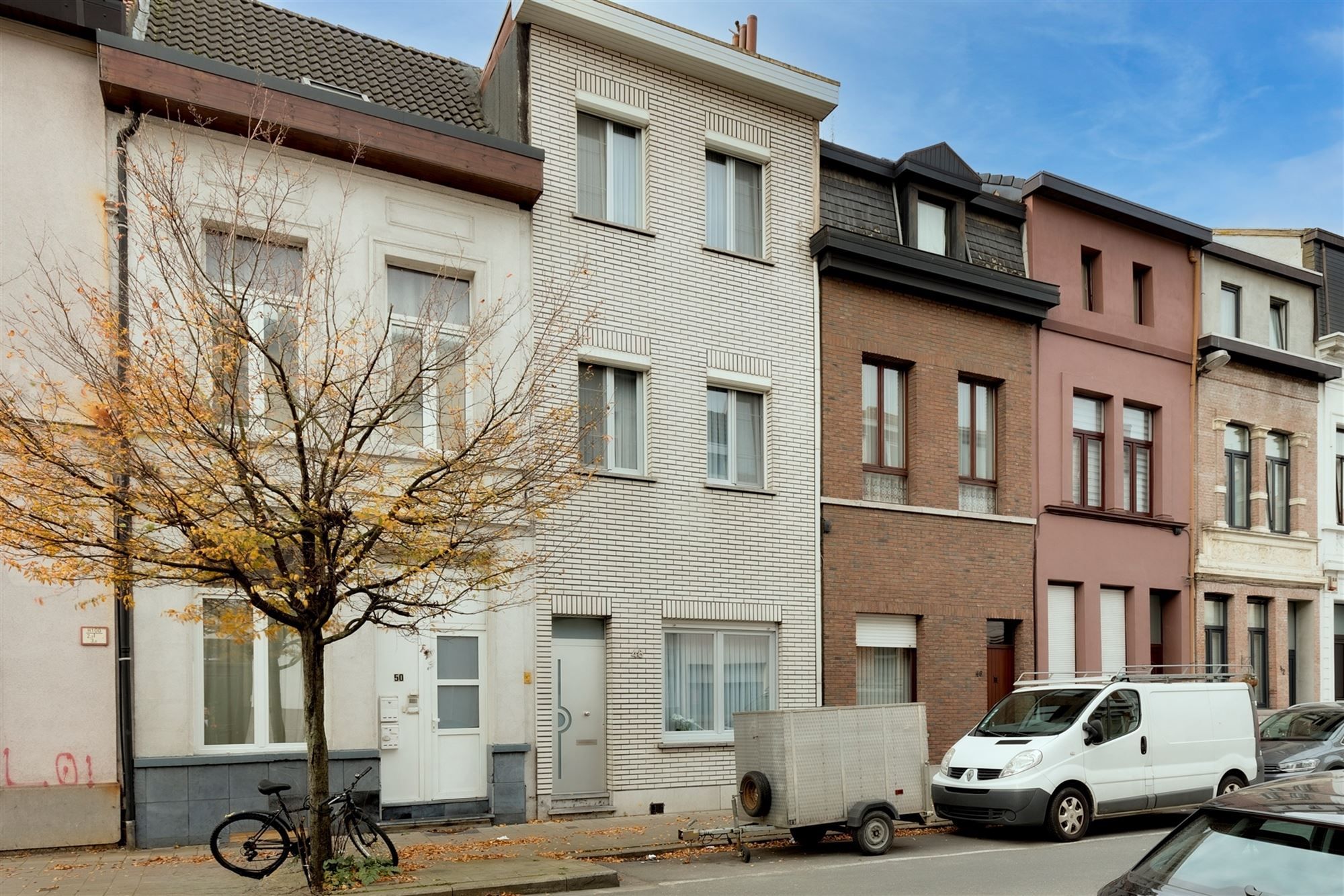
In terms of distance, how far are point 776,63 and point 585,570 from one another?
26.8ft

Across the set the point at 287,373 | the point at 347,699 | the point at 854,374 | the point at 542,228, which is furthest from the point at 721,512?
the point at 287,373

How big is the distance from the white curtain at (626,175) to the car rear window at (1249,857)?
13.0 meters

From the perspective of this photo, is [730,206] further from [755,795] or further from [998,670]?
[755,795]

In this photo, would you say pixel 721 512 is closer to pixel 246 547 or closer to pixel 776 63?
pixel 776 63

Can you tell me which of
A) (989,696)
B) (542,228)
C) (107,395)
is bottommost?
(989,696)

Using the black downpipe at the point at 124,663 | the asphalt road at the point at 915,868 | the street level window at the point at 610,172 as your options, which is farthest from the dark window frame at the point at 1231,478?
the black downpipe at the point at 124,663

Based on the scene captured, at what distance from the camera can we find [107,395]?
9.95m

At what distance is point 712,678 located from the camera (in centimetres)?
1700

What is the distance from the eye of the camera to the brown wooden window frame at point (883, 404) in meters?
19.0

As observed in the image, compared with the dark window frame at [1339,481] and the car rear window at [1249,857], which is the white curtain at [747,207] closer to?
the car rear window at [1249,857]

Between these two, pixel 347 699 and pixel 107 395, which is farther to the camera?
pixel 347 699

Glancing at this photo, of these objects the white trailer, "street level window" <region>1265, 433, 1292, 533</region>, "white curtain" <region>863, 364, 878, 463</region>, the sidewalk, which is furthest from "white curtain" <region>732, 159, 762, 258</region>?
"street level window" <region>1265, 433, 1292, 533</region>

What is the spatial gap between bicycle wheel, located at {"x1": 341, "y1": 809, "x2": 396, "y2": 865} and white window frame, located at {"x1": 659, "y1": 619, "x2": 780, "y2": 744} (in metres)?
5.68

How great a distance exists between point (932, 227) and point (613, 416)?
7215mm
